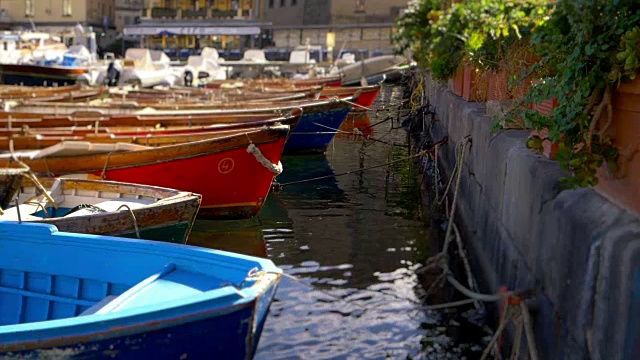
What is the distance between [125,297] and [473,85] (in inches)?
342

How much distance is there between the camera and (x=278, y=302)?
29.4 feet

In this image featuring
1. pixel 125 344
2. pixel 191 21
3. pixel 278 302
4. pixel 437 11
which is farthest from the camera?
pixel 191 21

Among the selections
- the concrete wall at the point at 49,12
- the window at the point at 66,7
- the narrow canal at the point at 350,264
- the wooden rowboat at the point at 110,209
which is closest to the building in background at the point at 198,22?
the concrete wall at the point at 49,12

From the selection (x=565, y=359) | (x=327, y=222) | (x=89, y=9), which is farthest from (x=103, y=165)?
(x=89, y=9)

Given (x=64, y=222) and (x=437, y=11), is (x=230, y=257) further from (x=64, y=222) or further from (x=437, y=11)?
(x=437, y=11)

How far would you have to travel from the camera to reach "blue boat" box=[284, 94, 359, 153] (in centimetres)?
2070

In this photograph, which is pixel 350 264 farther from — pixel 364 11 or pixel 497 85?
pixel 364 11

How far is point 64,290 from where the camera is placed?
6598 mm

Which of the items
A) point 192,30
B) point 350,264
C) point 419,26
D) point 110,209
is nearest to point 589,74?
point 110,209

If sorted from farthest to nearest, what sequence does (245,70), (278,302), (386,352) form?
(245,70) → (278,302) → (386,352)

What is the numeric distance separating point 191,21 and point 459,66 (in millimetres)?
58068

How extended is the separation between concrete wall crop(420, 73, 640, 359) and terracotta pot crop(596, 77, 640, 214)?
0.09 m

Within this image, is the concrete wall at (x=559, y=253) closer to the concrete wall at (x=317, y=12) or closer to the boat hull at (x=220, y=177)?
the boat hull at (x=220, y=177)

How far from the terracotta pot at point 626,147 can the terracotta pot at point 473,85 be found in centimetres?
661
